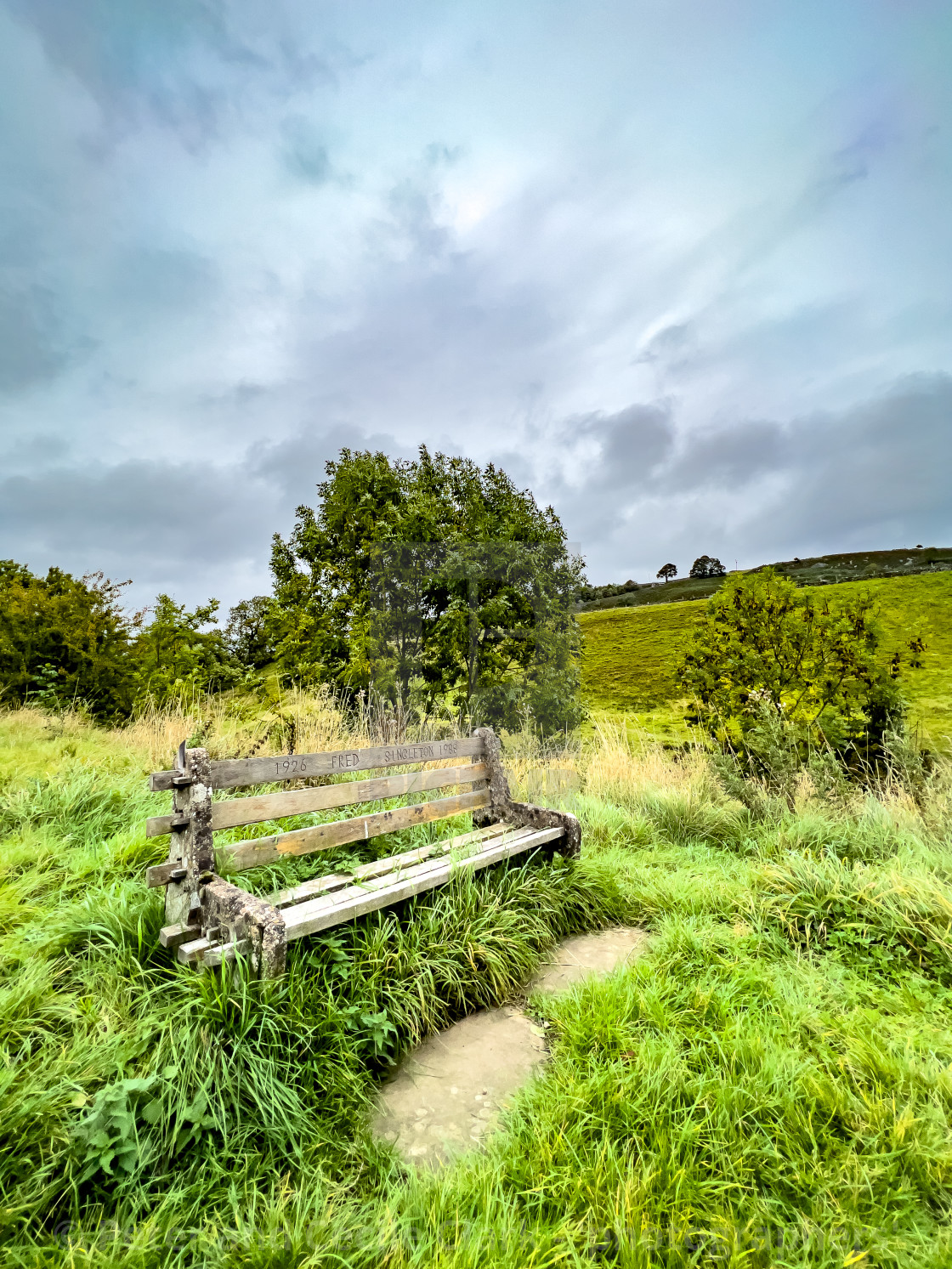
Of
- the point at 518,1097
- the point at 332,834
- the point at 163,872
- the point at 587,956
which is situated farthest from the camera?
the point at 587,956

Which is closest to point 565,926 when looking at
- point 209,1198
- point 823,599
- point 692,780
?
point 209,1198

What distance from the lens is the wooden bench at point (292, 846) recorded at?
228 centimetres

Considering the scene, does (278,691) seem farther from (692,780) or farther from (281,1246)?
(281,1246)

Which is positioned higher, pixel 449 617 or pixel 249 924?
pixel 449 617

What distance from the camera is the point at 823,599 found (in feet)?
23.6

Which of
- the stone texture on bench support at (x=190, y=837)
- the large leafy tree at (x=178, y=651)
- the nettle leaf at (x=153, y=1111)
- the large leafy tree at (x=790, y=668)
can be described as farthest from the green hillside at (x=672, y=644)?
the nettle leaf at (x=153, y=1111)

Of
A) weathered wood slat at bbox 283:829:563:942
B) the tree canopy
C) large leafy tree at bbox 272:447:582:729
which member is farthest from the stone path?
the tree canopy

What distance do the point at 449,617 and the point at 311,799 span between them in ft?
21.3

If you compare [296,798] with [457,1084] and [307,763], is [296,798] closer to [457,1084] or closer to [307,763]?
[307,763]

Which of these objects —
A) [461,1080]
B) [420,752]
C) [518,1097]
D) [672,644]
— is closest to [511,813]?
[420,752]

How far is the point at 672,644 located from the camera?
1958 centimetres

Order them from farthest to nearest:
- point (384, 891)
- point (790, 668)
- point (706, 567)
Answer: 1. point (706, 567)
2. point (790, 668)
3. point (384, 891)

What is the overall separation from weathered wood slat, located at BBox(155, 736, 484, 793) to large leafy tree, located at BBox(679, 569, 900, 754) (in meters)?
4.08

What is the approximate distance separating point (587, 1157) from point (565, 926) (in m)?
1.73
